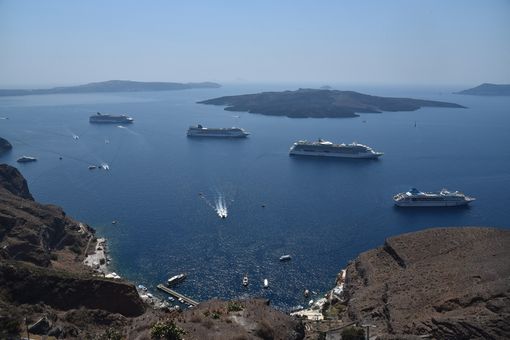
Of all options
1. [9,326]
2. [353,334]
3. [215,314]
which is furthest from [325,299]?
[9,326]

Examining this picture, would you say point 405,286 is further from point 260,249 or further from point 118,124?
point 118,124

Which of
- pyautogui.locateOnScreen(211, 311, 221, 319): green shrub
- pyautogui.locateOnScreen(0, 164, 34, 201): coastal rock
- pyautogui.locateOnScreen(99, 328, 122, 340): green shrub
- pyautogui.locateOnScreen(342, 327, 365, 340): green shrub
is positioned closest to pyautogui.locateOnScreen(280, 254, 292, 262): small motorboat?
pyautogui.locateOnScreen(342, 327, 365, 340): green shrub

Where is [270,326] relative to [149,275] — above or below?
above

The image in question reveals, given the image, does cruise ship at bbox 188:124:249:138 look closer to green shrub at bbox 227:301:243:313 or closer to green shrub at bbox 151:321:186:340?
green shrub at bbox 227:301:243:313

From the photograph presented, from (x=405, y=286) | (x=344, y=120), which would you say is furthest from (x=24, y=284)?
(x=344, y=120)

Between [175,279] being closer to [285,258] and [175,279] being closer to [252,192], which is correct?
[285,258]
